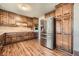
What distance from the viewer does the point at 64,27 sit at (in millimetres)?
3424

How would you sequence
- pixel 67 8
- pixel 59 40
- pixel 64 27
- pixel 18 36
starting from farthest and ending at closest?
1. pixel 18 36
2. pixel 59 40
3. pixel 64 27
4. pixel 67 8

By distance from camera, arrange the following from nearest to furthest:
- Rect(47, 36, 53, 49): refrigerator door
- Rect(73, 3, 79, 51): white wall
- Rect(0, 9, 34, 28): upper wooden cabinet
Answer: Rect(73, 3, 79, 51): white wall
Rect(47, 36, 53, 49): refrigerator door
Rect(0, 9, 34, 28): upper wooden cabinet

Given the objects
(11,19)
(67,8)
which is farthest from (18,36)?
(67,8)

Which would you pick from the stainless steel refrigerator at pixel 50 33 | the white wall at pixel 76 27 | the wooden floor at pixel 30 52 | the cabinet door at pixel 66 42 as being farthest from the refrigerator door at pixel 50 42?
the white wall at pixel 76 27

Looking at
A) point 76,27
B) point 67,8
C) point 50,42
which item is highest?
point 67,8

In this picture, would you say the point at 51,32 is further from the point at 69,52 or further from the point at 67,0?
the point at 67,0

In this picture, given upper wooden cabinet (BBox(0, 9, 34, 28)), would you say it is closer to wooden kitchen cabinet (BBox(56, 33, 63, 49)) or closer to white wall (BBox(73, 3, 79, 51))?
wooden kitchen cabinet (BBox(56, 33, 63, 49))

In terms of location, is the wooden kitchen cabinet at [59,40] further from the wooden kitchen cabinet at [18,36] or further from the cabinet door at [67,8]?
the wooden kitchen cabinet at [18,36]

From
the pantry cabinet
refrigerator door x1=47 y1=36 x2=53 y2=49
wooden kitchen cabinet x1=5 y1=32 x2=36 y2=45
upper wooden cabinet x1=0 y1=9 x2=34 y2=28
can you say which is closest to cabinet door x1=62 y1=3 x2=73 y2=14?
the pantry cabinet

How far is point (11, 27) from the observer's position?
4945 mm

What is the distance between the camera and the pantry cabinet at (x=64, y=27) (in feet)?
10.3

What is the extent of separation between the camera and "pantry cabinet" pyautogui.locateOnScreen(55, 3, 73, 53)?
10.3 ft

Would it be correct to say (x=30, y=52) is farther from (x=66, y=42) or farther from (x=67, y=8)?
(x=67, y=8)

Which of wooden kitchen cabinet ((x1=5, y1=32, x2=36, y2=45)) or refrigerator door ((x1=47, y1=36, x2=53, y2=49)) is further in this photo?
wooden kitchen cabinet ((x1=5, y1=32, x2=36, y2=45))
